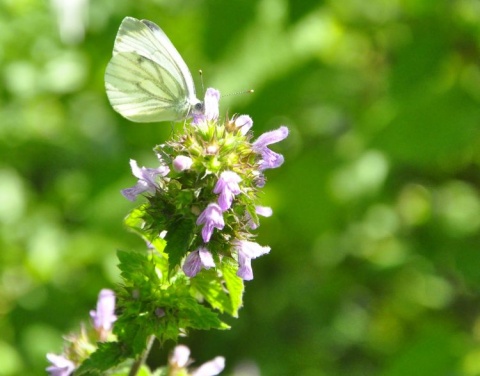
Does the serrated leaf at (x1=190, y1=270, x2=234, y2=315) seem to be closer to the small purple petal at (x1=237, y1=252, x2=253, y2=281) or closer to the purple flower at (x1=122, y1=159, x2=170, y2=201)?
the small purple petal at (x1=237, y1=252, x2=253, y2=281)

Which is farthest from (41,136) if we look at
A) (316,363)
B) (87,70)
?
(316,363)

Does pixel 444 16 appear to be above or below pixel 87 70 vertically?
below

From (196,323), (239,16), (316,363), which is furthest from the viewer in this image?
(316,363)

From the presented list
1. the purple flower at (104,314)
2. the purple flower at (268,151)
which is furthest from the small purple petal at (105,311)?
the purple flower at (268,151)

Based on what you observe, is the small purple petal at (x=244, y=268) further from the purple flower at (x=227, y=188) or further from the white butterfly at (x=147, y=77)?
the white butterfly at (x=147, y=77)

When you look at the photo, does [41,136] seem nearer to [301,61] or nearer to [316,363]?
[301,61]

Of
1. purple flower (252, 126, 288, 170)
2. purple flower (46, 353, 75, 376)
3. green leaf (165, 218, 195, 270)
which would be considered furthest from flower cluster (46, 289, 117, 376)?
purple flower (252, 126, 288, 170)

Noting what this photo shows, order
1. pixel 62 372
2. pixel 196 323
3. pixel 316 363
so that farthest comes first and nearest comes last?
pixel 316 363, pixel 62 372, pixel 196 323

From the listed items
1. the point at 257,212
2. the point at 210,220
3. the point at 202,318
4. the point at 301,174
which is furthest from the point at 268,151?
the point at 301,174
